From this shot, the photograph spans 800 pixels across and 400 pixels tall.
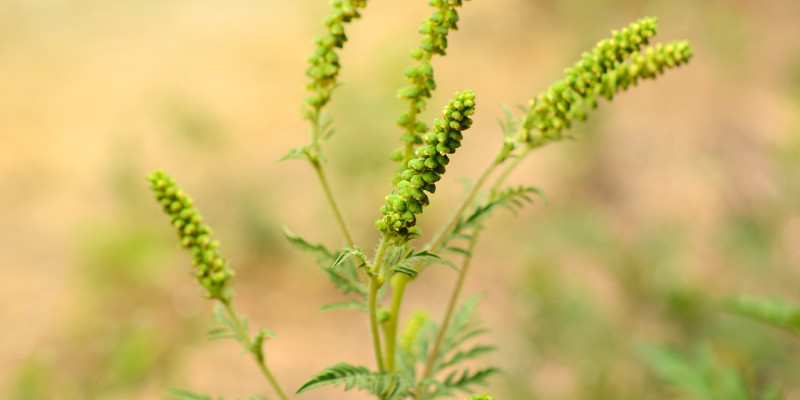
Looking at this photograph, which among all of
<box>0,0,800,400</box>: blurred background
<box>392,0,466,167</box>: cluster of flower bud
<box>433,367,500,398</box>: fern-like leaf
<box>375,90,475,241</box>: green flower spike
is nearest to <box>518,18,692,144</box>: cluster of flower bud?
<box>392,0,466,167</box>: cluster of flower bud

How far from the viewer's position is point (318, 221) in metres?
5.66

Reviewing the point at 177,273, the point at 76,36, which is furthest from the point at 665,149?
the point at 76,36

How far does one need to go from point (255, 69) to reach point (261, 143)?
151cm

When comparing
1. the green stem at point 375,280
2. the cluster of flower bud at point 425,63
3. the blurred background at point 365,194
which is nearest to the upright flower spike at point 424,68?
the cluster of flower bud at point 425,63

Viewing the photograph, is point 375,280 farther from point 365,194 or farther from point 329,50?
point 365,194

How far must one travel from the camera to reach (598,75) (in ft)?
5.46

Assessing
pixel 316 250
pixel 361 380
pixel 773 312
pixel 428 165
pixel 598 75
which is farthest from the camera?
pixel 773 312

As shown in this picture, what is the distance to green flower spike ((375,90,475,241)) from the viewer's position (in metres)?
1.28

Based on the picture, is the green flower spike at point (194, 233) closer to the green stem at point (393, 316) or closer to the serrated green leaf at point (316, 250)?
the serrated green leaf at point (316, 250)


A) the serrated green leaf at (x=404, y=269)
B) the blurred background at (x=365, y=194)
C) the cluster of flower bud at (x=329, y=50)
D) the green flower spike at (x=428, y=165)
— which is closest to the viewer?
the green flower spike at (x=428, y=165)

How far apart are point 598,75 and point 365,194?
409 cm

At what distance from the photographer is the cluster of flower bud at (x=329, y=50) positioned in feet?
5.65

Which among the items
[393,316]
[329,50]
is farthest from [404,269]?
[329,50]

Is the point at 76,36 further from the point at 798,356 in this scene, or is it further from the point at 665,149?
the point at 798,356
